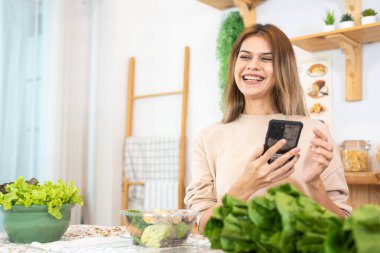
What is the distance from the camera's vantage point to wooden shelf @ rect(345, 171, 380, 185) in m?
2.47

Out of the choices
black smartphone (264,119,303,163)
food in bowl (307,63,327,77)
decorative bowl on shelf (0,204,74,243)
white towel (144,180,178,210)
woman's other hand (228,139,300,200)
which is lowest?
white towel (144,180,178,210)

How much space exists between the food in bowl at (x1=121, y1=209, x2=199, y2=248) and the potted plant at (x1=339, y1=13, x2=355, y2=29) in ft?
5.90

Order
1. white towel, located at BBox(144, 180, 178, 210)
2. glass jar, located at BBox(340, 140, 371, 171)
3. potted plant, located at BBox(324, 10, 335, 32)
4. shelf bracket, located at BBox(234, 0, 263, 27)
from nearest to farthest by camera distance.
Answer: glass jar, located at BBox(340, 140, 371, 171), potted plant, located at BBox(324, 10, 335, 32), shelf bracket, located at BBox(234, 0, 263, 27), white towel, located at BBox(144, 180, 178, 210)

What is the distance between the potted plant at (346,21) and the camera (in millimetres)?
2652

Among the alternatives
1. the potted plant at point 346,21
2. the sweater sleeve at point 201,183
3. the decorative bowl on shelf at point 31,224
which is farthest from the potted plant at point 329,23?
the decorative bowl on shelf at point 31,224

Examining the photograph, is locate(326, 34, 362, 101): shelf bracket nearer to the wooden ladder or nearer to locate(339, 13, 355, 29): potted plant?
locate(339, 13, 355, 29): potted plant

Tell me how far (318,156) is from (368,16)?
1487 millimetres

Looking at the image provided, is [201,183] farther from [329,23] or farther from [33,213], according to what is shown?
[329,23]

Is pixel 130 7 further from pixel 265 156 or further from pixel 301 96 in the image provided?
pixel 265 156

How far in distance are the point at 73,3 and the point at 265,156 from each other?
107 inches

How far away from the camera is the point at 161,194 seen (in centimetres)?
348

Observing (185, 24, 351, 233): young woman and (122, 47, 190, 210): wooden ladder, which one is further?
(122, 47, 190, 210): wooden ladder

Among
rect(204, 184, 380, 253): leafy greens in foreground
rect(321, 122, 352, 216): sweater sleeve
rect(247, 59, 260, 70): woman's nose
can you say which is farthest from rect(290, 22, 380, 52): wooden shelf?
rect(204, 184, 380, 253): leafy greens in foreground

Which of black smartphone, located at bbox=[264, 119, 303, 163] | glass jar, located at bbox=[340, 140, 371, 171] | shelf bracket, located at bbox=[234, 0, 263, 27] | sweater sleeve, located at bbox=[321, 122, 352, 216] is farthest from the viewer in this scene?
shelf bracket, located at bbox=[234, 0, 263, 27]
